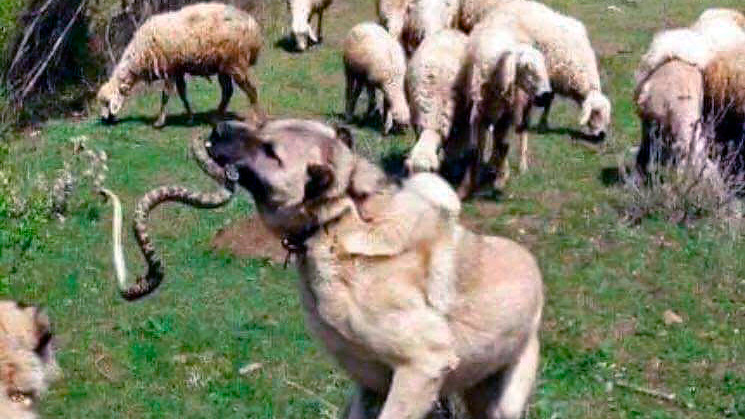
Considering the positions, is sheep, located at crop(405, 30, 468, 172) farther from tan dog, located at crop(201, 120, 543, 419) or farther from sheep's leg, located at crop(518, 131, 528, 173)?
tan dog, located at crop(201, 120, 543, 419)

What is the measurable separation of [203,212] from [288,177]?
25.9 ft

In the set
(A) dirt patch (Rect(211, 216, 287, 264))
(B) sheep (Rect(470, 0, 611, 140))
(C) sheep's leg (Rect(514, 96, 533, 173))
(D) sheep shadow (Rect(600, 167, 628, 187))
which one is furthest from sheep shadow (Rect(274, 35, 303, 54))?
(A) dirt patch (Rect(211, 216, 287, 264))

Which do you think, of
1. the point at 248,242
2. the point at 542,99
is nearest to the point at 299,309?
the point at 248,242

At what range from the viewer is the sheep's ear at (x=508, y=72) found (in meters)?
13.9

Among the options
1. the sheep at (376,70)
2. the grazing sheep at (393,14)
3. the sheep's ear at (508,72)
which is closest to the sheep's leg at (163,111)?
the sheep at (376,70)

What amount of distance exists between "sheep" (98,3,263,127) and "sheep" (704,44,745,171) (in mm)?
6199

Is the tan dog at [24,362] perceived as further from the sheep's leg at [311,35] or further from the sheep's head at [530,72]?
the sheep's leg at [311,35]

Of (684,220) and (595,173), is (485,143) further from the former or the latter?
(684,220)

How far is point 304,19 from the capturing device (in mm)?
22469

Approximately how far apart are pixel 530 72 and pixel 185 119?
633 centimetres

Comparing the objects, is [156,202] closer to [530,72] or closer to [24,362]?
[24,362]

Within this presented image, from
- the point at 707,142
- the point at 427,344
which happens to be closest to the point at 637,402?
the point at 427,344

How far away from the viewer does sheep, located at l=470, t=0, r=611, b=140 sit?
52.3 feet

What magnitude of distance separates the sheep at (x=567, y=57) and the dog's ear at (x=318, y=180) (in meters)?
9.81
